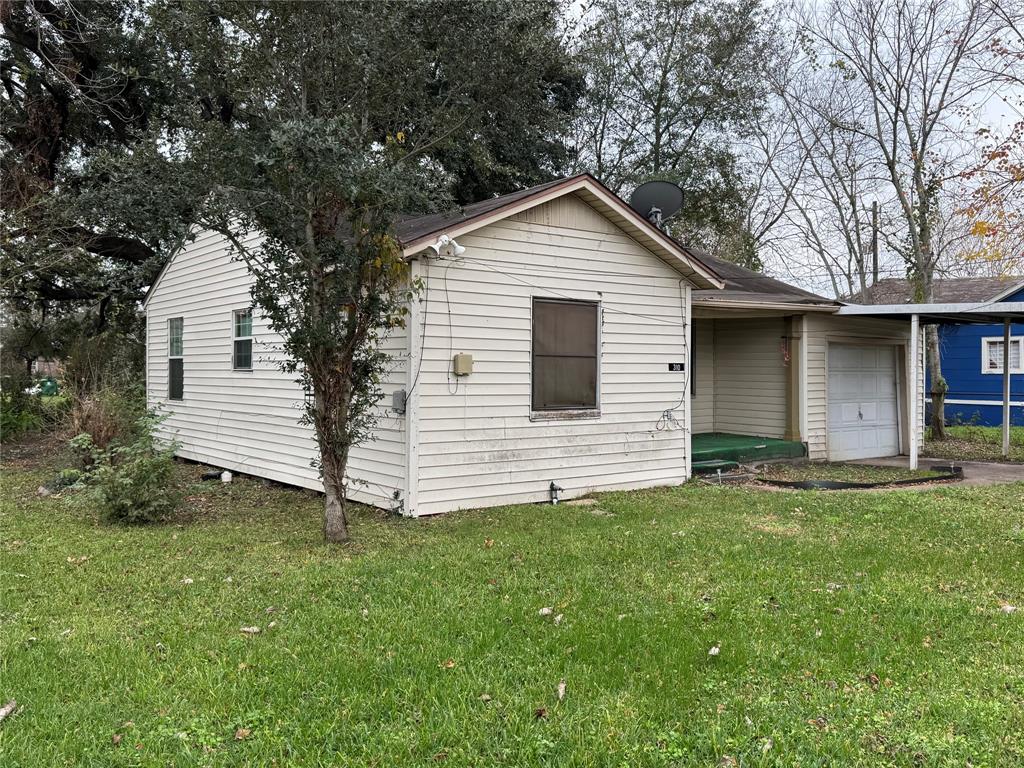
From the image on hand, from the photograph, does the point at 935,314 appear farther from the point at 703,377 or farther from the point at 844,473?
the point at 703,377

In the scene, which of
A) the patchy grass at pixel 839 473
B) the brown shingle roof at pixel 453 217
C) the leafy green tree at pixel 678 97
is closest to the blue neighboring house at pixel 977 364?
the leafy green tree at pixel 678 97

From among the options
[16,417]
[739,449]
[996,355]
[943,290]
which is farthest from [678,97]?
[16,417]

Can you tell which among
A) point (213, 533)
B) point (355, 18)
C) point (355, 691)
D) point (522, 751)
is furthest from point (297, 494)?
point (522, 751)

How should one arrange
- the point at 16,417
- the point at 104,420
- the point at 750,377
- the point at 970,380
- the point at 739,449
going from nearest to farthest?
the point at 104,420 → the point at 739,449 → the point at 750,377 → the point at 16,417 → the point at 970,380

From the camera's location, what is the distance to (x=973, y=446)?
14.6 metres

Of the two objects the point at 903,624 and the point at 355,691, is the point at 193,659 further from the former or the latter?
the point at 903,624

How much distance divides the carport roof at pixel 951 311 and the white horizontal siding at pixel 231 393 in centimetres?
786

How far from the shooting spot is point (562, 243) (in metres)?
8.66

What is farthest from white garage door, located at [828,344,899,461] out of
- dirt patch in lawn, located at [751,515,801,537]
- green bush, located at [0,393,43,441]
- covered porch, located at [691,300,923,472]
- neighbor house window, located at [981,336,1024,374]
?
green bush, located at [0,393,43,441]

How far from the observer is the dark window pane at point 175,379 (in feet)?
41.9

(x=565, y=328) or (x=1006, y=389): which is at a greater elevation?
(x=565, y=328)

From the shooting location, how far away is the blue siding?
20453 millimetres

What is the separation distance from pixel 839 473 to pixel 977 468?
2.53m

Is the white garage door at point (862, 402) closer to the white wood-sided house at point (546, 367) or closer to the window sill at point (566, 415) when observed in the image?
the white wood-sided house at point (546, 367)
